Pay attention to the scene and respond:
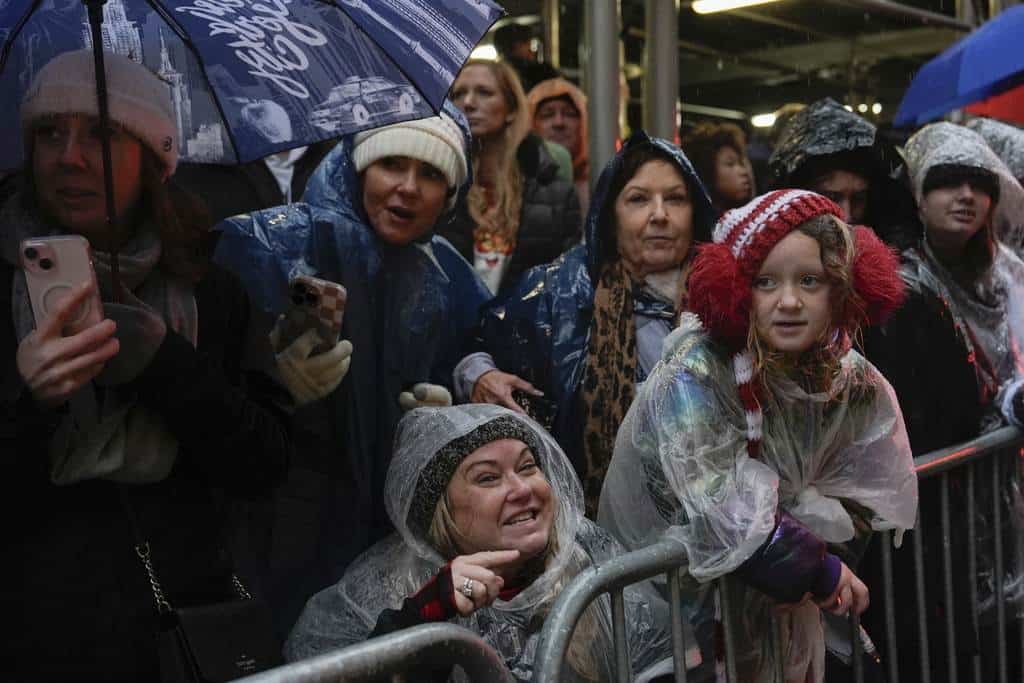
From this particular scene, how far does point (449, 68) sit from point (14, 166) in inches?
34.5

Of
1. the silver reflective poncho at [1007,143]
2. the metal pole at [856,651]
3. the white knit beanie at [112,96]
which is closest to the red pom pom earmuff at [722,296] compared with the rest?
the metal pole at [856,651]

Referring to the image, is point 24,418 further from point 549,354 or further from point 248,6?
point 549,354

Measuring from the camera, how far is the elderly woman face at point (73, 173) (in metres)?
2.31

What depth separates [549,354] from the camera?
142 inches

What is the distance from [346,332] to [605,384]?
71cm

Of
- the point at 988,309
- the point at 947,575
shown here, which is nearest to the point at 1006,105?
the point at 988,309

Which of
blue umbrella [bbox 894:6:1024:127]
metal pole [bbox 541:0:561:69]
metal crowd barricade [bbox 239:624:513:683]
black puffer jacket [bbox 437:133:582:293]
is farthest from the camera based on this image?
metal pole [bbox 541:0:561:69]

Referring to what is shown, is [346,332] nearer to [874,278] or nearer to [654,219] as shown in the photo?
[654,219]

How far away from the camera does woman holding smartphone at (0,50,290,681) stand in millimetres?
2141

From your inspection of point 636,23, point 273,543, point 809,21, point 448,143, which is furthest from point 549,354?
point 809,21

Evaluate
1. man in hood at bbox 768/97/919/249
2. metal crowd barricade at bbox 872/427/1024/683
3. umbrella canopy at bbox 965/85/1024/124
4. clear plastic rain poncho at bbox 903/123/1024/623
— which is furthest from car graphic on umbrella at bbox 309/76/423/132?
umbrella canopy at bbox 965/85/1024/124

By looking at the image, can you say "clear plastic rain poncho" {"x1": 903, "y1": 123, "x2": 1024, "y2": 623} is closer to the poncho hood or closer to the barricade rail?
the barricade rail

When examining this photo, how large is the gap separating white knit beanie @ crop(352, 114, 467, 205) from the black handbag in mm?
1481

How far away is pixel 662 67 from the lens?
5.52 m
